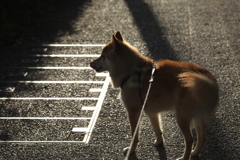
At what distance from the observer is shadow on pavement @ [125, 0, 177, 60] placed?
32.0 ft

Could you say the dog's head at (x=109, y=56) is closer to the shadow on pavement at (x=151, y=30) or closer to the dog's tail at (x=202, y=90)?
the dog's tail at (x=202, y=90)

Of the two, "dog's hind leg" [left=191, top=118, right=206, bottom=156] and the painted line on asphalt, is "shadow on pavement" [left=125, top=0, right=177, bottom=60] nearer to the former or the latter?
the painted line on asphalt

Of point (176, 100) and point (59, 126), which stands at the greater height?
point (176, 100)

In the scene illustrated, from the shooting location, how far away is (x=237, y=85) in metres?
8.17

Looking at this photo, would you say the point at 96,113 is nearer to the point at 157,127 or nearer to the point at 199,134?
the point at 157,127

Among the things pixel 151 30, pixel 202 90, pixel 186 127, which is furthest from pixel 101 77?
pixel 202 90

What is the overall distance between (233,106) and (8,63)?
193 inches

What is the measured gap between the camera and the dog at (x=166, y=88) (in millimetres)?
5398

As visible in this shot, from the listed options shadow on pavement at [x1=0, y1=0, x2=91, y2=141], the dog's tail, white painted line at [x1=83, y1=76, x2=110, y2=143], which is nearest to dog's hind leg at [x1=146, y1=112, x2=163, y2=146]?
the dog's tail

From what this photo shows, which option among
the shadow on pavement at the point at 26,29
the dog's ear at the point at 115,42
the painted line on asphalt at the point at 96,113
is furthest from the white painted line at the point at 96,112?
the dog's ear at the point at 115,42

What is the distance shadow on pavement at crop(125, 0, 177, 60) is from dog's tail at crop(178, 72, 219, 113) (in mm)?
3984

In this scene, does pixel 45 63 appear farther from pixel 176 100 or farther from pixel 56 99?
pixel 176 100

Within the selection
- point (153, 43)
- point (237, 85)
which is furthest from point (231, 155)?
point (153, 43)

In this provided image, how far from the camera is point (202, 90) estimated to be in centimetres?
535
